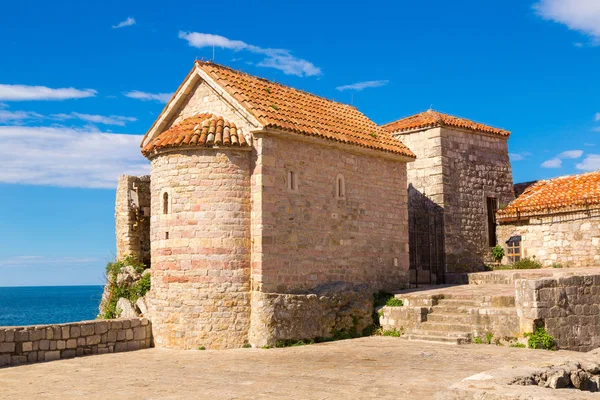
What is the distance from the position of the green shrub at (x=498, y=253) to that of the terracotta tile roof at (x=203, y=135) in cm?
1130

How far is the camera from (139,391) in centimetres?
909

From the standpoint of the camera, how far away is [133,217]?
57.4ft

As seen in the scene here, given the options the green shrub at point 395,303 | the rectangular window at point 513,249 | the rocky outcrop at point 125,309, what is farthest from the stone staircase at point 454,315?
the rocky outcrop at point 125,309

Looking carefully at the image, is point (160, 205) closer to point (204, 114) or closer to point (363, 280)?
point (204, 114)

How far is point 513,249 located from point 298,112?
987 cm

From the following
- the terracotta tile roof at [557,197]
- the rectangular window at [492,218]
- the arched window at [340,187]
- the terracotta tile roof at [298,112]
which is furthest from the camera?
the rectangular window at [492,218]

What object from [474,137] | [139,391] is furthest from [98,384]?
[474,137]

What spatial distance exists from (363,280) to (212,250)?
456cm

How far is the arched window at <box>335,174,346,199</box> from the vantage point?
1580cm

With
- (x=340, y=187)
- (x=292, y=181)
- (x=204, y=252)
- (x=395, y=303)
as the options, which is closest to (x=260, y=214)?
(x=292, y=181)

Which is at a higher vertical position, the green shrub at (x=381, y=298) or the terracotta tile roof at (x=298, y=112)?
the terracotta tile roof at (x=298, y=112)

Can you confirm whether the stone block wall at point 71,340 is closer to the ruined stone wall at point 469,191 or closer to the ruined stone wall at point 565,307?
the ruined stone wall at point 565,307

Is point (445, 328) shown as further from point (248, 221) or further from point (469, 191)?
point (469, 191)

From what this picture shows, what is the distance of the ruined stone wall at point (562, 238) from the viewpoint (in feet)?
61.8
